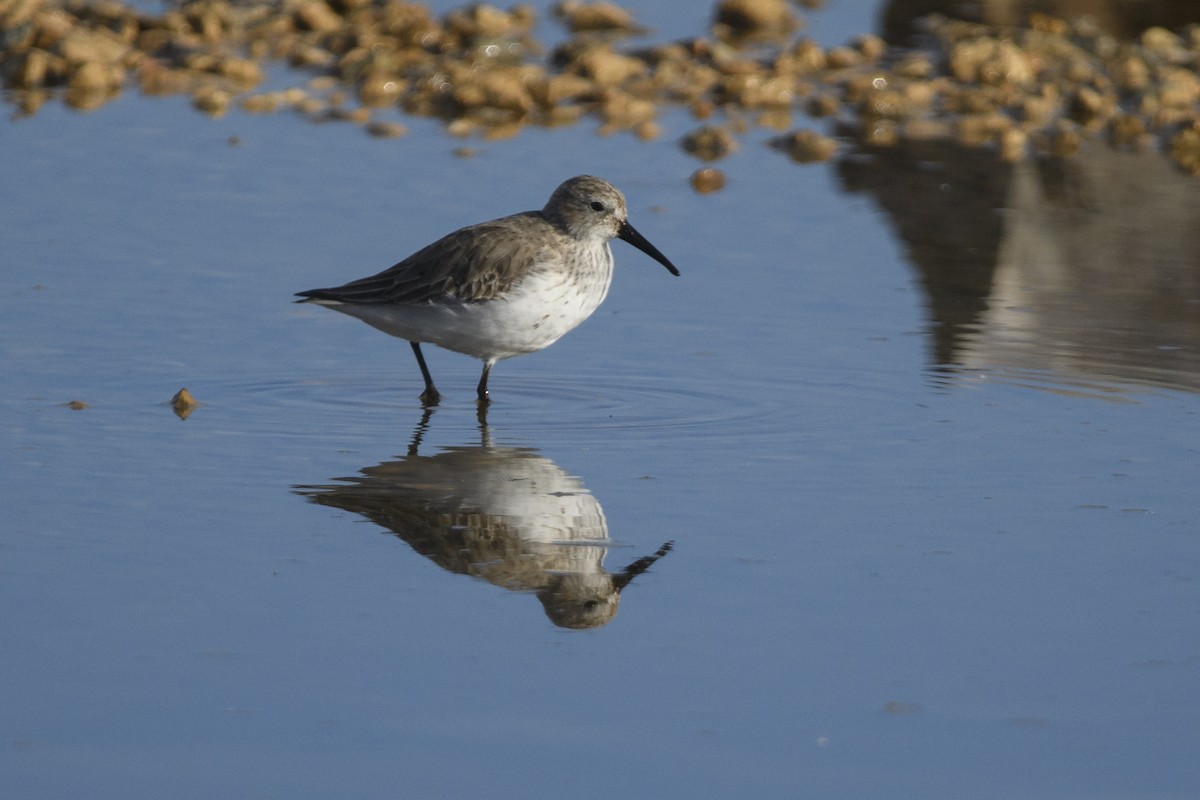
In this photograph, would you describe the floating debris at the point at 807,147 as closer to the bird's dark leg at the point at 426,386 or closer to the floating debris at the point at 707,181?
the floating debris at the point at 707,181

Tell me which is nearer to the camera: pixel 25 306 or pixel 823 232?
pixel 25 306

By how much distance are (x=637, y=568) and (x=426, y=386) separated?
2.80 meters

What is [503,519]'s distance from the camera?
6590 millimetres

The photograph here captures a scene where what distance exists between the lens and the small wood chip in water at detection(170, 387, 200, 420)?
7922mm

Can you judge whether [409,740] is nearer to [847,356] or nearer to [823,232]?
[847,356]

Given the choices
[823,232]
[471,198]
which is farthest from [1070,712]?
[471,198]

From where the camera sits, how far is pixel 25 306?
9430mm

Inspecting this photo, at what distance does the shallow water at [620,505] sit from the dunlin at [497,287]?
1.10 ft

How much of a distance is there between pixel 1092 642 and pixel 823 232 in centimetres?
624

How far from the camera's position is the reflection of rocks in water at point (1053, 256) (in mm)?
9164

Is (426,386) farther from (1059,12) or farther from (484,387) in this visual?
(1059,12)

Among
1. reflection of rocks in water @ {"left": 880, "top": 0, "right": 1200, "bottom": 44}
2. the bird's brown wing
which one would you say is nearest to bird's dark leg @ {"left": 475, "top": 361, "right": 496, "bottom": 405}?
the bird's brown wing

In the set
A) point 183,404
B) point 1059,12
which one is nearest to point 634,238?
point 183,404

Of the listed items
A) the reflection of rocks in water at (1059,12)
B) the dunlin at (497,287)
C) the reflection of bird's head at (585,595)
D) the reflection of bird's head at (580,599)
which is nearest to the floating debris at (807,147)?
the reflection of rocks in water at (1059,12)
